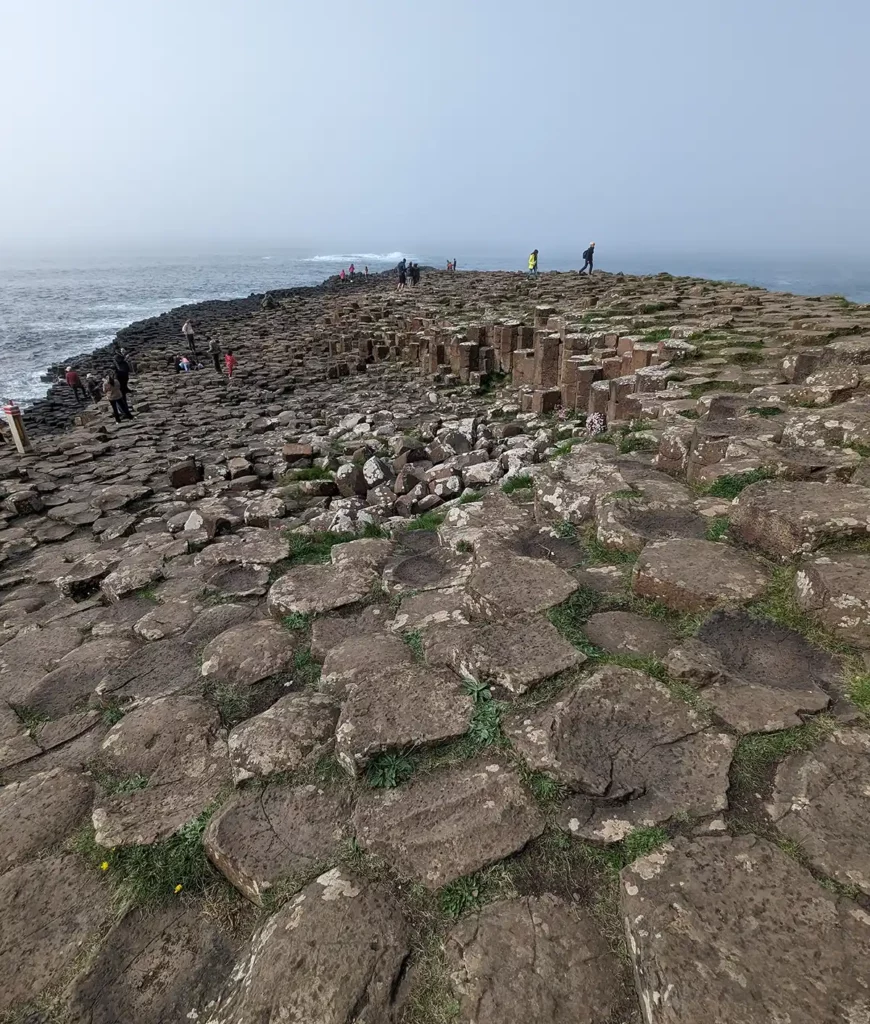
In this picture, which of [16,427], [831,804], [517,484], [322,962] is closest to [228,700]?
[322,962]

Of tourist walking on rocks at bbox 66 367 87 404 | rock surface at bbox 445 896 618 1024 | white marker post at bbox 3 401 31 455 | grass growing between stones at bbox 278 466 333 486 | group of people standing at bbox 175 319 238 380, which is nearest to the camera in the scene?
rock surface at bbox 445 896 618 1024

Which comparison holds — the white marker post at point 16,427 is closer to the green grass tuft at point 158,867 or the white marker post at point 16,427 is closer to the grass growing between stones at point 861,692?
the green grass tuft at point 158,867

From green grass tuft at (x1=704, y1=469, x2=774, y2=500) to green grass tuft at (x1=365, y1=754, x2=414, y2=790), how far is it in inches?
125

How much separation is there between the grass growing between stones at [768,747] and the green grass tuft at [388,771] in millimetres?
1311

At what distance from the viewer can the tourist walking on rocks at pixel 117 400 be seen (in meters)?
15.2

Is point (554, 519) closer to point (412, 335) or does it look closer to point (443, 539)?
point (443, 539)

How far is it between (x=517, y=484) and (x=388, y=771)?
401cm

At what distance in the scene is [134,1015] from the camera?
1828 millimetres

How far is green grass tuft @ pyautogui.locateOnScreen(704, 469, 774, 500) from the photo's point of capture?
165 inches

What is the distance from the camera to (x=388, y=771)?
239 centimetres

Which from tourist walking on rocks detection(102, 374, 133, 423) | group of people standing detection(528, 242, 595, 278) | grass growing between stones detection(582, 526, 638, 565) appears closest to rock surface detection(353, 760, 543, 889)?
grass growing between stones detection(582, 526, 638, 565)

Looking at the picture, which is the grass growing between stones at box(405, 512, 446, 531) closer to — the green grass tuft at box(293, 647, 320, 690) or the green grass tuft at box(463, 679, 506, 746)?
the green grass tuft at box(293, 647, 320, 690)

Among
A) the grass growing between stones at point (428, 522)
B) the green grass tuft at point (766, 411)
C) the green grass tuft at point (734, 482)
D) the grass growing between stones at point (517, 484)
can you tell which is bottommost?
the grass growing between stones at point (428, 522)

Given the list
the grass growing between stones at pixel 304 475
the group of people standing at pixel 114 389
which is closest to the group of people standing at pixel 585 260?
the group of people standing at pixel 114 389
